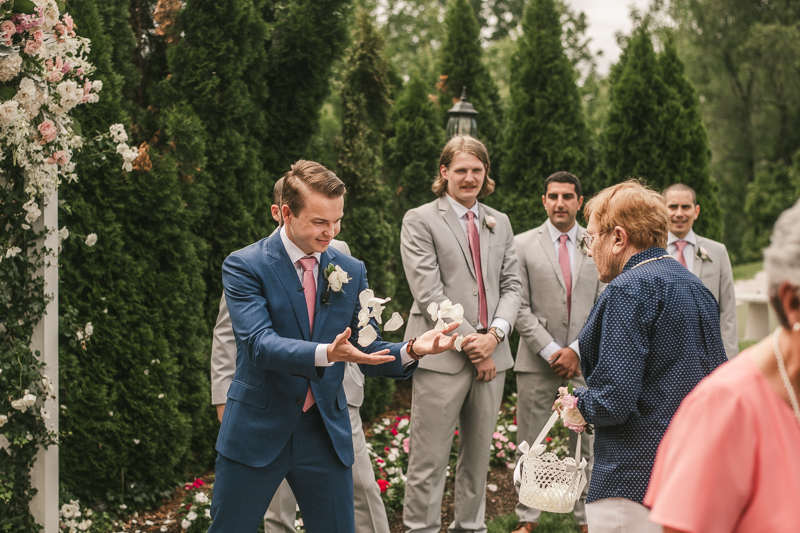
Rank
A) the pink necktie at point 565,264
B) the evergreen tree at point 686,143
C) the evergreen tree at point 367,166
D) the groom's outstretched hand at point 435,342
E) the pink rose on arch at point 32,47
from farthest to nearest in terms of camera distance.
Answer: the evergreen tree at point 686,143 → the evergreen tree at point 367,166 → the pink necktie at point 565,264 → the pink rose on arch at point 32,47 → the groom's outstretched hand at point 435,342

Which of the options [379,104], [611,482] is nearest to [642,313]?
[611,482]

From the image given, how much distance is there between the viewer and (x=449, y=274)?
4.36m

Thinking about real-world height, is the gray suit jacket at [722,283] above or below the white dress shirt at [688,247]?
below

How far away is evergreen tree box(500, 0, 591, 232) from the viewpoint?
802 centimetres

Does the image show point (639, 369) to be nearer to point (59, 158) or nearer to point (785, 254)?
point (785, 254)

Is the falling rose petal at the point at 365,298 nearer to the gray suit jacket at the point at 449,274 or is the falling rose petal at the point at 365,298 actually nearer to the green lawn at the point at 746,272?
the gray suit jacket at the point at 449,274

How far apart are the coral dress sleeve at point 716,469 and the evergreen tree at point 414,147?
7.11 meters

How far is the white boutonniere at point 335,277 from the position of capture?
272 cm

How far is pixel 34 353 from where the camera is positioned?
144 inches

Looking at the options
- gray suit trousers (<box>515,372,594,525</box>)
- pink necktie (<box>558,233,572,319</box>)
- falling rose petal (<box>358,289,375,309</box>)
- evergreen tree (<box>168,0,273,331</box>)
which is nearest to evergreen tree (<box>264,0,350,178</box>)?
evergreen tree (<box>168,0,273,331</box>)

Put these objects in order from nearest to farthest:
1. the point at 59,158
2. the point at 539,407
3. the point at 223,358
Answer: the point at 59,158, the point at 223,358, the point at 539,407

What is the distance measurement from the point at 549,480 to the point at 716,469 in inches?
71.3

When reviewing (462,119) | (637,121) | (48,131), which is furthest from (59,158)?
(637,121)

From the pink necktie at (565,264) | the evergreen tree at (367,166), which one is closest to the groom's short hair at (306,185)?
the pink necktie at (565,264)
